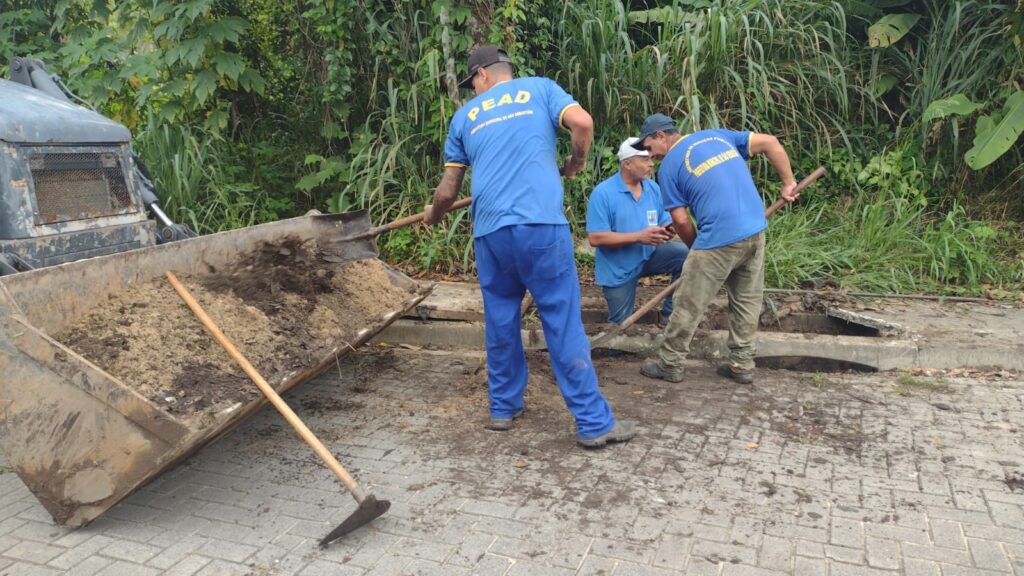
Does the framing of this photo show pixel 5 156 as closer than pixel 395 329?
Yes

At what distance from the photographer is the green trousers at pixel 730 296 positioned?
455cm

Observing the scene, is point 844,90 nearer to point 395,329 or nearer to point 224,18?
point 395,329

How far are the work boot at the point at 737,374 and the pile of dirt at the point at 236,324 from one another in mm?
2037

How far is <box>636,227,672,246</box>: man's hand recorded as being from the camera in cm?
494

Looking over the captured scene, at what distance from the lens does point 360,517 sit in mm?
3012

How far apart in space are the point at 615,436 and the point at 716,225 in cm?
145

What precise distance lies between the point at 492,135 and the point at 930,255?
4101 millimetres

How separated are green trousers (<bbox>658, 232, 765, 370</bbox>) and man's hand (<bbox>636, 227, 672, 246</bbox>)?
34 cm

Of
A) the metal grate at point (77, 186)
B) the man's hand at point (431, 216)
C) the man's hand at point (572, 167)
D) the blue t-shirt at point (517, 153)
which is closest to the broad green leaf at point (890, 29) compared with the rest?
the man's hand at point (572, 167)

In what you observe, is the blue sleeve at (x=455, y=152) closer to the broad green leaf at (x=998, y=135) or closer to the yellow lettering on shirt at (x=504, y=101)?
the yellow lettering on shirt at (x=504, y=101)

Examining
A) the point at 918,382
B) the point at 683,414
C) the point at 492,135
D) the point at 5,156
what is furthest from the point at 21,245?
the point at 918,382

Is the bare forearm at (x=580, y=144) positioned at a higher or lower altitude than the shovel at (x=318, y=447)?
higher

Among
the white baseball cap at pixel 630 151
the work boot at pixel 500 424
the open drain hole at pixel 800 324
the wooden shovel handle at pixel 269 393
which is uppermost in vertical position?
the white baseball cap at pixel 630 151

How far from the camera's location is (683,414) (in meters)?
4.22
